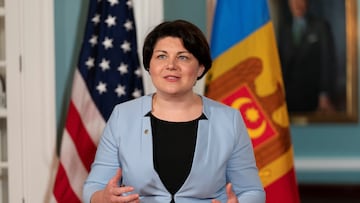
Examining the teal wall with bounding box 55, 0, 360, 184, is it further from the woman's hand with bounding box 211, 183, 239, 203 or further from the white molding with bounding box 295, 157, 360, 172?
the woman's hand with bounding box 211, 183, 239, 203

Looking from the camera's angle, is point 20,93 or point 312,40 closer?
point 20,93

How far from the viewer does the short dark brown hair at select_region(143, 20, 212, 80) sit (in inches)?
69.2

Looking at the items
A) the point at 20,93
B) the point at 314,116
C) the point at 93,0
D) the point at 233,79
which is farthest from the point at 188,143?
the point at 314,116

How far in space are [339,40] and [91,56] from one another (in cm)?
160

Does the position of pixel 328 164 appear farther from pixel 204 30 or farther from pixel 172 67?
pixel 172 67

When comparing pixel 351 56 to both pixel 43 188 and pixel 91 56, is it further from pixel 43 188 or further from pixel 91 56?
pixel 43 188

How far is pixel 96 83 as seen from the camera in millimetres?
2883

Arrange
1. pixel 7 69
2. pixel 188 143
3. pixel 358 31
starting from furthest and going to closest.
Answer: pixel 358 31
pixel 7 69
pixel 188 143

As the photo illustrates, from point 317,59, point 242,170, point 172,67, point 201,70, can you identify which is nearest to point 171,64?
point 172,67

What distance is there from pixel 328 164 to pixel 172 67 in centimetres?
215

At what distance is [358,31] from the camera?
143 inches

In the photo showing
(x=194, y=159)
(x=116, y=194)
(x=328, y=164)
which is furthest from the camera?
(x=328, y=164)

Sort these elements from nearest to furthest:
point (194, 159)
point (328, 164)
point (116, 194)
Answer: point (116, 194)
point (194, 159)
point (328, 164)

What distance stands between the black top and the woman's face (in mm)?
104
